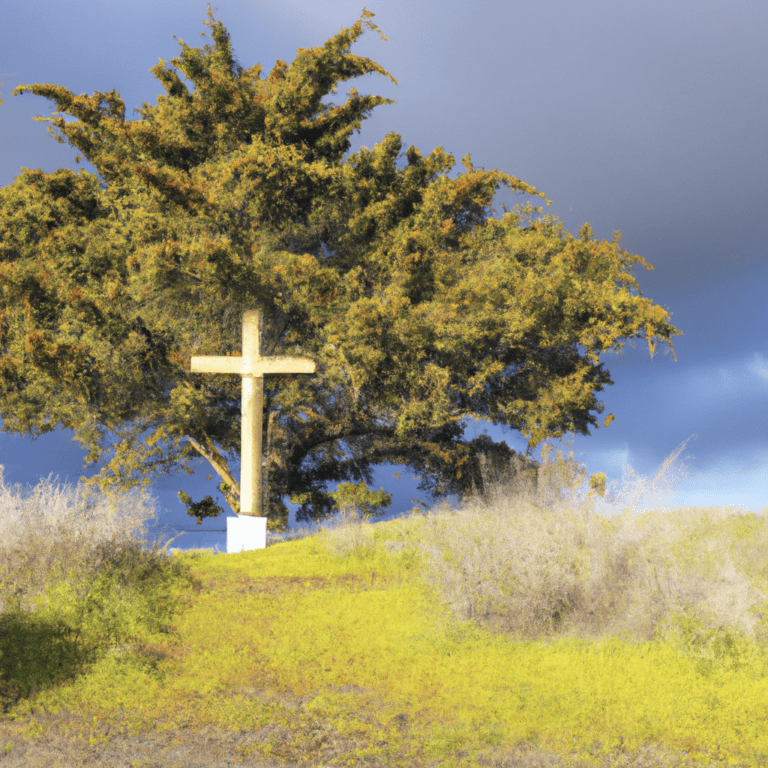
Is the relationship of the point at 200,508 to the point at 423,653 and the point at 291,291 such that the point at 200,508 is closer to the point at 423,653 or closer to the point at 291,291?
the point at 291,291

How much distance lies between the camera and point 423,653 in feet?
21.6

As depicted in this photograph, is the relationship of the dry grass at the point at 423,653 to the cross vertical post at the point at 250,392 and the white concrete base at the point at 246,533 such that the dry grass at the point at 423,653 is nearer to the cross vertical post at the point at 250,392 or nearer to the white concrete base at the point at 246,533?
the white concrete base at the point at 246,533

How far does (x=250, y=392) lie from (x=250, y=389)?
61 millimetres

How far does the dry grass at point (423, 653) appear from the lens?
498cm

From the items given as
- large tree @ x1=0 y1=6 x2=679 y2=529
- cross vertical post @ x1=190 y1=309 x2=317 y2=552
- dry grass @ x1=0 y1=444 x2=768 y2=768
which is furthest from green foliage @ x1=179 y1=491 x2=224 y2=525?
dry grass @ x1=0 y1=444 x2=768 y2=768

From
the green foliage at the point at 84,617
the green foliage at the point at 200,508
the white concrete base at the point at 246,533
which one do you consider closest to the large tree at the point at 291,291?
the green foliage at the point at 200,508

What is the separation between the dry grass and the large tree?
5528 mm

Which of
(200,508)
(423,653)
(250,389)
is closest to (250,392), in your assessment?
(250,389)

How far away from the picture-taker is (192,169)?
17156 millimetres

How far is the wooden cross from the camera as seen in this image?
13.5 metres

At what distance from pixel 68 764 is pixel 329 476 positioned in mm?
14248

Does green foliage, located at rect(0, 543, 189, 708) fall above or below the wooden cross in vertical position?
below

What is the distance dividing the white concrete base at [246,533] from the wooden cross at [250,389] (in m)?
0.27

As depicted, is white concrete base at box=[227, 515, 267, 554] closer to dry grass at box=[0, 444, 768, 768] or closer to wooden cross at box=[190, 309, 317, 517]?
wooden cross at box=[190, 309, 317, 517]
